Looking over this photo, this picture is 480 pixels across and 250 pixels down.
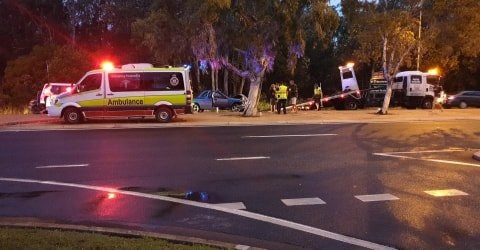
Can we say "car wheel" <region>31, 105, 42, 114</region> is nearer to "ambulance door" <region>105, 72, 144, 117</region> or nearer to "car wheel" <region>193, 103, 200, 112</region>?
"car wheel" <region>193, 103, 200, 112</region>

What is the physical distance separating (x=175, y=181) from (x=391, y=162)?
524 centimetres

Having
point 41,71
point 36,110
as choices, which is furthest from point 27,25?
point 36,110

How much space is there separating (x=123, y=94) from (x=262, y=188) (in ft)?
49.1

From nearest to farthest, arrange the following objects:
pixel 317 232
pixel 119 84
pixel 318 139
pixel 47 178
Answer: pixel 317 232, pixel 47 178, pixel 318 139, pixel 119 84

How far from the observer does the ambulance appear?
2367cm

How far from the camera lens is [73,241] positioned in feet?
19.9

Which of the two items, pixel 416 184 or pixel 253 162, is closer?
pixel 416 184

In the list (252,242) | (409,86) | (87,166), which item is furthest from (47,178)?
(409,86)

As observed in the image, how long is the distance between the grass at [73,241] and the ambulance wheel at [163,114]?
17.7 metres

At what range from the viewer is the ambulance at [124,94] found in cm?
2367

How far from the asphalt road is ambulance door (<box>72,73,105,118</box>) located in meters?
6.06

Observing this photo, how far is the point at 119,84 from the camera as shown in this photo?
23.6 metres

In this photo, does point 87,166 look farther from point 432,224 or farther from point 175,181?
point 432,224

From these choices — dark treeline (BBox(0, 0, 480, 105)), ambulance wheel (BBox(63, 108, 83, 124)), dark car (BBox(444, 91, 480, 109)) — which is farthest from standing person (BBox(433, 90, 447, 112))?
ambulance wheel (BBox(63, 108, 83, 124))
